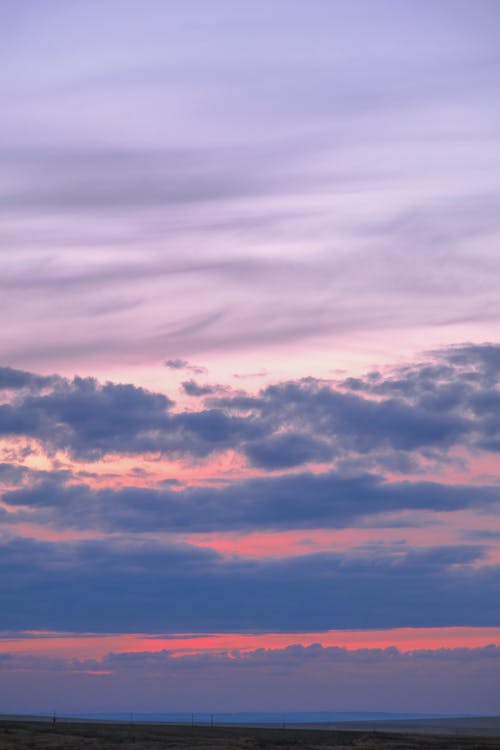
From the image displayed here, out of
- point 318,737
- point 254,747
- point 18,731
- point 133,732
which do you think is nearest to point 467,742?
point 318,737

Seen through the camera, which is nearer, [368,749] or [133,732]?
[368,749]

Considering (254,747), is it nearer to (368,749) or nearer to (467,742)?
(368,749)

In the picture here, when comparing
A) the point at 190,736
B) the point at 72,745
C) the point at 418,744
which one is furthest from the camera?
the point at 190,736

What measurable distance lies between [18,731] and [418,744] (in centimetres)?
6427

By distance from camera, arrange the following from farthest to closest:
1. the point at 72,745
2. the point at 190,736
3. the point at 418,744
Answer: the point at 190,736
the point at 418,744
the point at 72,745

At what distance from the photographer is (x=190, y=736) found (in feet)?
588

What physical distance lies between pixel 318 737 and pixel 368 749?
36179 millimetres

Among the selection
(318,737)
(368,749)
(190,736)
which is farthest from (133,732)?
(368,749)

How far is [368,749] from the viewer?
155 meters

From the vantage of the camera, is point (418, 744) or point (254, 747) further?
point (418, 744)

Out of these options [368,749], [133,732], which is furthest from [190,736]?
[368,749]

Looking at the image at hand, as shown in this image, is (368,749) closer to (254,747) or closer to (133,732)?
(254,747)

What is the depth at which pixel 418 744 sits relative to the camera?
167125 millimetres

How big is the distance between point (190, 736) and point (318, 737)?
972 inches
